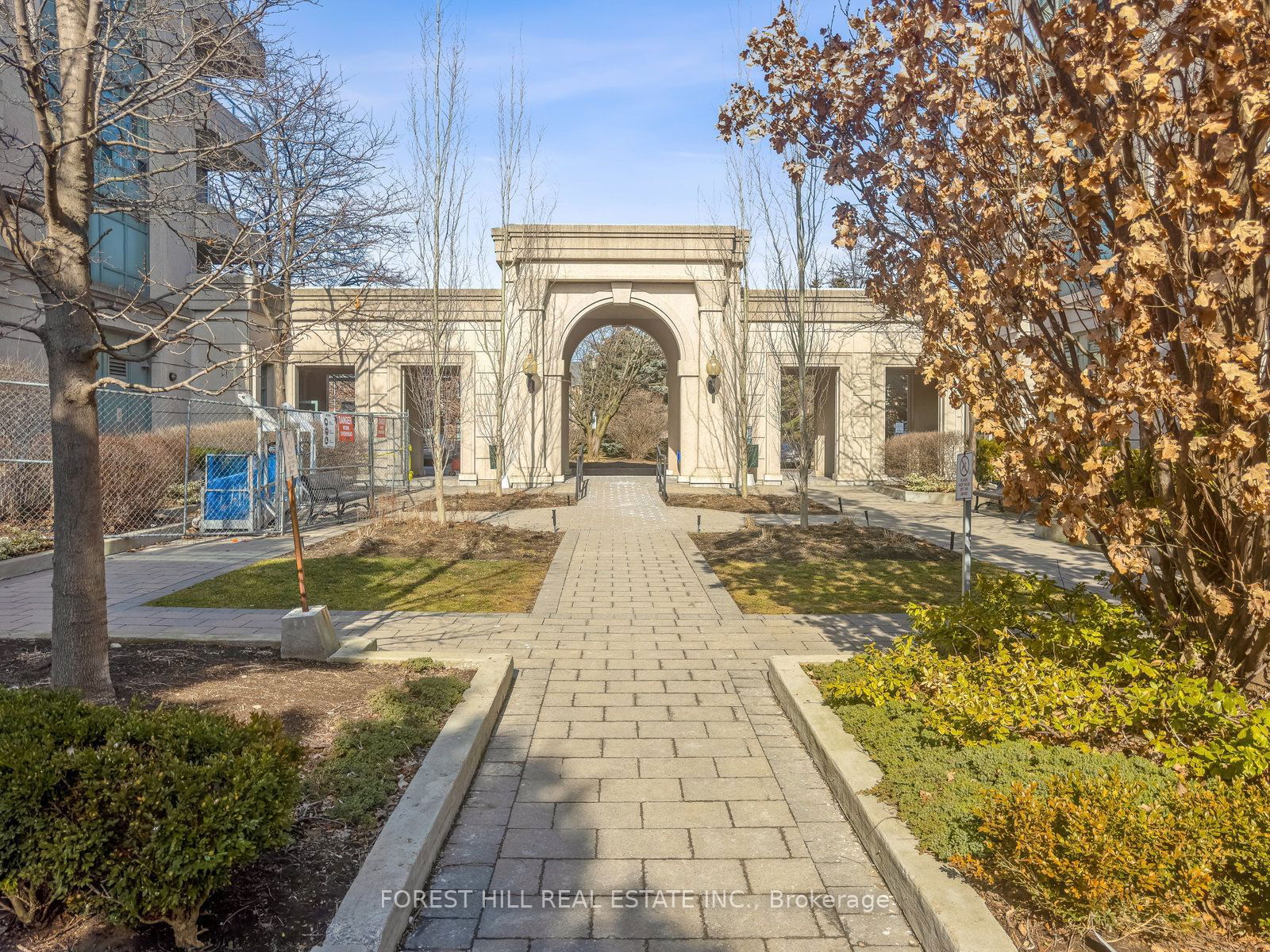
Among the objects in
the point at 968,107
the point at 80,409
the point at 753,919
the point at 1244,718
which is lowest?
the point at 753,919

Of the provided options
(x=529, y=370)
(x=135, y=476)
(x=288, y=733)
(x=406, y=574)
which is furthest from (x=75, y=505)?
(x=529, y=370)

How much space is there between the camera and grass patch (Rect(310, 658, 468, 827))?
381cm

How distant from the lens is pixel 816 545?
12688 millimetres

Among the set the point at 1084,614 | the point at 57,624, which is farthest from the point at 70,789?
the point at 1084,614

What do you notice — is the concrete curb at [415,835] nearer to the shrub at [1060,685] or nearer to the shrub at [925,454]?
the shrub at [1060,685]

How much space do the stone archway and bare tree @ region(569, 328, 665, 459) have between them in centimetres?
1203

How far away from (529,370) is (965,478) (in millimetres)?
16686

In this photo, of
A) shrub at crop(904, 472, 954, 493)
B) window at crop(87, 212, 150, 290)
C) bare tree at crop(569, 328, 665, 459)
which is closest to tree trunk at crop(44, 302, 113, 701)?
shrub at crop(904, 472, 954, 493)

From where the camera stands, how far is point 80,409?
4.60 meters

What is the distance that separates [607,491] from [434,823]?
1932 centimetres

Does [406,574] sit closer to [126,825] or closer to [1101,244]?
[126,825]

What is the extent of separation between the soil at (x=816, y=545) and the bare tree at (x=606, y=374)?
87.6 ft

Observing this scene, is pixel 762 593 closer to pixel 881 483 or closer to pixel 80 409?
pixel 80 409

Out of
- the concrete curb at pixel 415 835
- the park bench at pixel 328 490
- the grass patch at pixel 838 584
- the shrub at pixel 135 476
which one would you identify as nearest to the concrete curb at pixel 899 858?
the concrete curb at pixel 415 835
